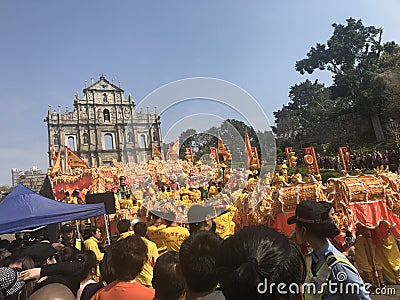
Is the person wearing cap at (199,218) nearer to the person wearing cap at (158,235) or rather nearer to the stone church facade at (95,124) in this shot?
the person wearing cap at (158,235)

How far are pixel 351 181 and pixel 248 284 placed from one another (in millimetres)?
4232

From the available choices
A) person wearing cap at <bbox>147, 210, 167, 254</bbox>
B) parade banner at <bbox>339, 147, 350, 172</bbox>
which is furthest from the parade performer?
person wearing cap at <bbox>147, 210, 167, 254</bbox>

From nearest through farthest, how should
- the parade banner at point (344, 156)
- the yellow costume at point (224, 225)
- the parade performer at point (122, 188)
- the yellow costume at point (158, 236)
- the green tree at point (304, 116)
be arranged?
the yellow costume at point (158, 236) < the yellow costume at point (224, 225) < the parade performer at point (122, 188) < the parade banner at point (344, 156) < the green tree at point (304, 116)

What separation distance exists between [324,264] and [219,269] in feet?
2.66

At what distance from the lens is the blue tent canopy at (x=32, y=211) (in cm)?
454

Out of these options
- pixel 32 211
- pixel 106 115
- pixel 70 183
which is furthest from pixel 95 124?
pixel 32 211

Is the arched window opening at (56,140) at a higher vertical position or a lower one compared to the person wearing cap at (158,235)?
higher

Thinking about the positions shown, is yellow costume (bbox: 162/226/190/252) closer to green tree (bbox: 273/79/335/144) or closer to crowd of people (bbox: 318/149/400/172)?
crowd of people (bbox: 318/149/400/172)

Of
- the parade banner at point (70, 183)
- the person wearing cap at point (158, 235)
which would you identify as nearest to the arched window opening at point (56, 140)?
the parade banner at point (70, 183)

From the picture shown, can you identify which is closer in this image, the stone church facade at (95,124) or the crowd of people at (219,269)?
the crowd of people at (219,269)

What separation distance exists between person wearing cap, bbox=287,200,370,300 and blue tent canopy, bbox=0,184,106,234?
406 cm

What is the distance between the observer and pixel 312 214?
1852 millimetres

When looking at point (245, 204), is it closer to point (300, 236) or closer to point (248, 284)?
point (300, 236)

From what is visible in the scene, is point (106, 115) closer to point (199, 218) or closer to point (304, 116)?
point (304, 116)
